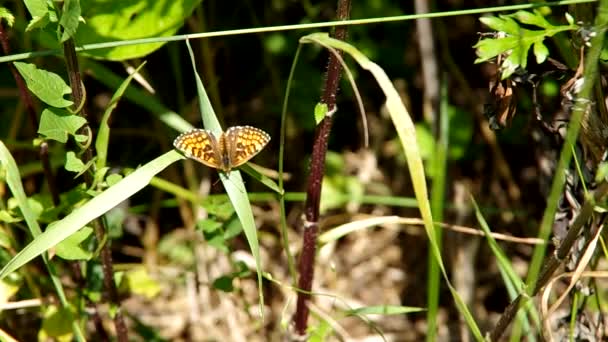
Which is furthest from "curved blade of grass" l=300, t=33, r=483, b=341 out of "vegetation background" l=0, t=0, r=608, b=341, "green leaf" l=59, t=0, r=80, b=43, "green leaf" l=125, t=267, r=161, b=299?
"green leaf" l=125, t=267, r=161, b=299

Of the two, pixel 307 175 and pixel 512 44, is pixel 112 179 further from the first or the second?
pixel 307 175

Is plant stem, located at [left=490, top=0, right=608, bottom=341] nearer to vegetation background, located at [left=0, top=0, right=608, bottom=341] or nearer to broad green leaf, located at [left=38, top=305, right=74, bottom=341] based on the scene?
vegetation background, located at [left=0, top=0, right=608, bottom=341]

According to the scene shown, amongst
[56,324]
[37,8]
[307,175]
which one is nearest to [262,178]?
[37,8]

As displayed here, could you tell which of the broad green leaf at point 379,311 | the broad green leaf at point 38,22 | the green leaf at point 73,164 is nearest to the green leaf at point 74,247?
the green leaf at point 73,164

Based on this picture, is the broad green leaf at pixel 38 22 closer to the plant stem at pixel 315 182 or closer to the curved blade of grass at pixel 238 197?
the curved blade of grass at pixel 238 197

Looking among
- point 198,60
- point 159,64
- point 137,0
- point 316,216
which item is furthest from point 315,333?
point 159,64

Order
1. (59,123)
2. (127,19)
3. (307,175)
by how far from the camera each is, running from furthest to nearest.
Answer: (307,175) → (127,19) → (59,123)

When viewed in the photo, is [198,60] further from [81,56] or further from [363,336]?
[363,336]
